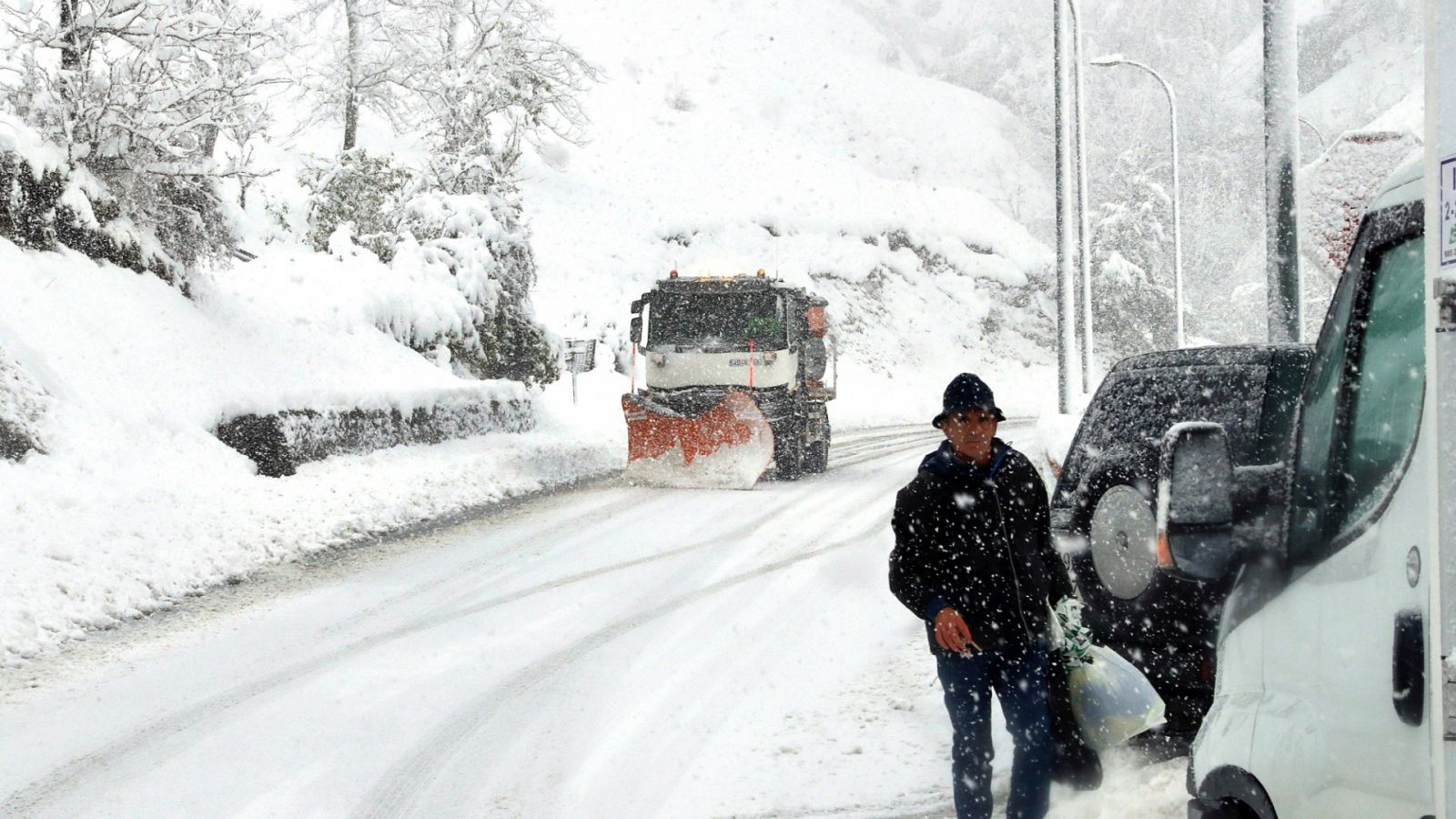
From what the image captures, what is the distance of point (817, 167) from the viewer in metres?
74.6

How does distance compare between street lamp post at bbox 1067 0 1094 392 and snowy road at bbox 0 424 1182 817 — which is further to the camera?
street lamp post at bbox 1067 0 1094 392

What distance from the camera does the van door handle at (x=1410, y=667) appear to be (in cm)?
232

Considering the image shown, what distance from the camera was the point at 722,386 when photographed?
19.0m

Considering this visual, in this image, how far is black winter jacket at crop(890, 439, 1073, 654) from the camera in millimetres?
4738

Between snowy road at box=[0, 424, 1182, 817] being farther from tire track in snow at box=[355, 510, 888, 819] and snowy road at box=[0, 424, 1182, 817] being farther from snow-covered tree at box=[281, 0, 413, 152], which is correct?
snow-covered tree at box=[281, 0, 413, 152]

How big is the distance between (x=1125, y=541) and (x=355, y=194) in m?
27.7

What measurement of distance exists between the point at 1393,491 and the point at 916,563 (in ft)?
7.95

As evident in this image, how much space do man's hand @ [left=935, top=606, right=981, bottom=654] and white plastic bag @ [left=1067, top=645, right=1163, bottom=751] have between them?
0.54 meters

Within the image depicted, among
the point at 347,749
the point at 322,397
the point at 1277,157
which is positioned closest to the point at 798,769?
the point at 347,749

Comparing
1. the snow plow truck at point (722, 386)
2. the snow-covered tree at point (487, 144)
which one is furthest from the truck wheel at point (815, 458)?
the snow-covered tree at point (487, 144)

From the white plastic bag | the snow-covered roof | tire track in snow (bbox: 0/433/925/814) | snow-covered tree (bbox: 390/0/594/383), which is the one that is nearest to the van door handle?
the snow-covered roof

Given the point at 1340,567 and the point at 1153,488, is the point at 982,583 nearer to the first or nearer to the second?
the point at 1153,488

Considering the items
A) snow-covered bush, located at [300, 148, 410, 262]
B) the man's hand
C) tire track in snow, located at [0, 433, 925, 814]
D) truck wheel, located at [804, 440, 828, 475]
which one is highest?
snow-covered bush, located at [300, 148, 410, 262]

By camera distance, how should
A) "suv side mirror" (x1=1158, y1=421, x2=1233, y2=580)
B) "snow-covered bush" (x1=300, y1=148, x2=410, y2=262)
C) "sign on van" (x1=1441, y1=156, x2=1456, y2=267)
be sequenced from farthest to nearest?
"snow-covered bush" (x1=300, y1=148, x2=410, y2=262), "suv side mirror" (x1=1158, y1=421, x2=1233, y2=580), "sign on van" (x1=1441, y1=156, x2=1456, y2=267)
